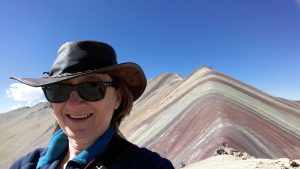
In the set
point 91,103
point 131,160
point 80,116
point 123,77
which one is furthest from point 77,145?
point 123,77

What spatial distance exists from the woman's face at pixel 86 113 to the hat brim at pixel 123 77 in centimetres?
10

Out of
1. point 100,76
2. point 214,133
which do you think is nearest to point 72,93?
point 100,76

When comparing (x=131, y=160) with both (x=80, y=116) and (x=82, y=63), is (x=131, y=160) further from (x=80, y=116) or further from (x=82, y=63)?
(x=82, y=63)

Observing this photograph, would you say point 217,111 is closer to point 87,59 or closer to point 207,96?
point 207,96

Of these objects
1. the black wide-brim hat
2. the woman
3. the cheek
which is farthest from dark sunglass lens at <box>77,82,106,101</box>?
the cheek

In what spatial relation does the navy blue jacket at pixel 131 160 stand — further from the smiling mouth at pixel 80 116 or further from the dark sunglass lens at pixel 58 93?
the dark sunglass lens at pixel 58 93

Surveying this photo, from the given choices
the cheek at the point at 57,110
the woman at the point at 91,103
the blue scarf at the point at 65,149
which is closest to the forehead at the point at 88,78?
the woman at the point at 91,103

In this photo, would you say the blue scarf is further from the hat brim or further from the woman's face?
the hat brim

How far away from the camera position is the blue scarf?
2799mm

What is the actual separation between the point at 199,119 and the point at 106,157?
16.1 m

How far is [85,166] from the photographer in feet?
9.05

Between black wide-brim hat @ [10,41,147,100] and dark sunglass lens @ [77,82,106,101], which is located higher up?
black wide-brim hat @ [10,41,147,100]

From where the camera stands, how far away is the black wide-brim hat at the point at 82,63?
9.25 feet

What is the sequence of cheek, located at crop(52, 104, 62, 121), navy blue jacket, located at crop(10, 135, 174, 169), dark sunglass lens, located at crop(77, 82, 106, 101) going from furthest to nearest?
1. cheek, located at crop(52, 104, 62, 121)
2. dark sunglass lens, located at crop(77, 82, 106, 101)
3. navy blue jacket, located at crop(10, 135, 174, 169)
